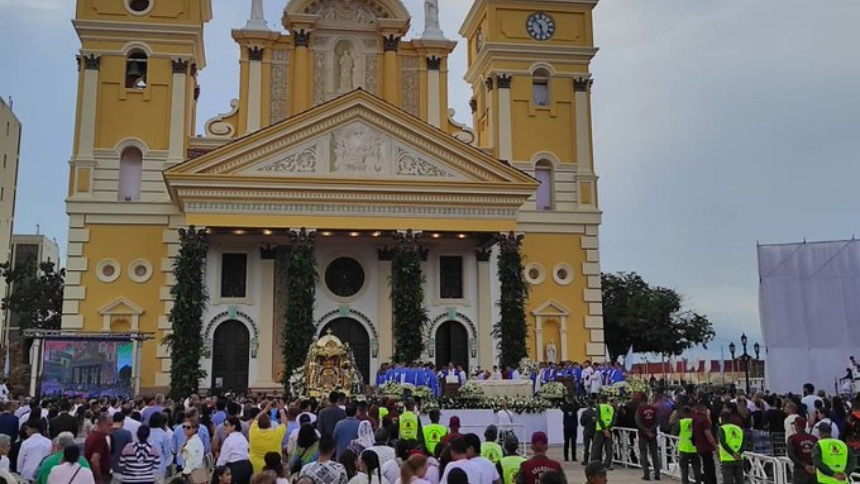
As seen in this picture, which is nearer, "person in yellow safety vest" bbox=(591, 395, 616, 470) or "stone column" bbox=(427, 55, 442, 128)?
"person in yellow safety vest" bbox=(591, 395, 616, 470)

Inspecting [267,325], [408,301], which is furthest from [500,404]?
[267,325]

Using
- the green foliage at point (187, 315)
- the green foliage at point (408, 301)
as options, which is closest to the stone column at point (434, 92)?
the green foliage at point (408, 301)

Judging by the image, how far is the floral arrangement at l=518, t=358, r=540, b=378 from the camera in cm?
3219

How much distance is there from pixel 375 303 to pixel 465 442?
28.2 meters

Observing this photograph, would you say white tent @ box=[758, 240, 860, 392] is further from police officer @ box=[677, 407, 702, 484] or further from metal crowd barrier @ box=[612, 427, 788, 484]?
police officer @ box=[677, 407, 702, 484]

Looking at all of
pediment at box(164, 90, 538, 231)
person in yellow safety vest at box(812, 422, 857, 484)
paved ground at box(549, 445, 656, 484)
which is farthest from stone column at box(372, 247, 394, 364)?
person in yellow safety vest at box(812, 422, 857, 484)

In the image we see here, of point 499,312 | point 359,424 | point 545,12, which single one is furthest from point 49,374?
point 545,12

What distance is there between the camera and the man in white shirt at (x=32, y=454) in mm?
12289

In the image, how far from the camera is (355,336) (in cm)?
3756

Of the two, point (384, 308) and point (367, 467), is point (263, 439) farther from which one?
point (384, 308)

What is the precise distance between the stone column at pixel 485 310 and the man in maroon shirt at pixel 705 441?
2123cm

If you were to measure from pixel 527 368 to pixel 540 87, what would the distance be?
52.6 ft

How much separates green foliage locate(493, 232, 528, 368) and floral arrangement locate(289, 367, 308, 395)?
822cm

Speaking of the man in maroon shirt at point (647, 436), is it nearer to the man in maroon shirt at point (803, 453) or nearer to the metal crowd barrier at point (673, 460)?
the metal crowd barrier at point (673, 460)
